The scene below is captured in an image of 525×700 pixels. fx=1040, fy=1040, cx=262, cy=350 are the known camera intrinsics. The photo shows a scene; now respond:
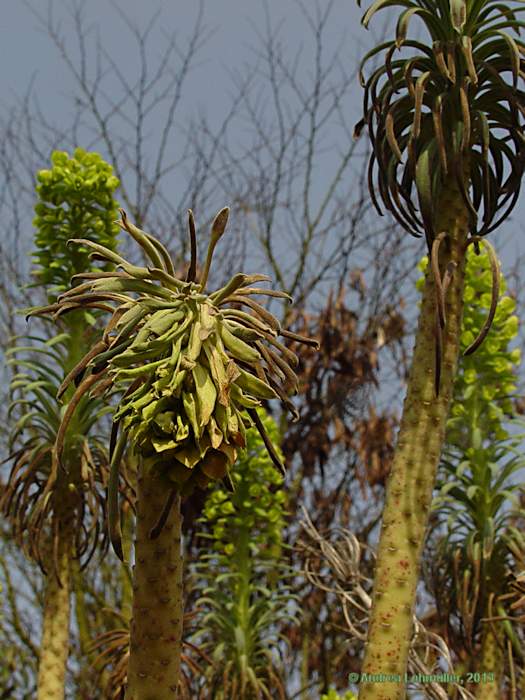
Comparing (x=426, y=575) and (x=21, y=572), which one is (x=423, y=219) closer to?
(x=426, y=575)

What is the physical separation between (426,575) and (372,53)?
4178 mm

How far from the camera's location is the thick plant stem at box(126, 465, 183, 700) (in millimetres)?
2252

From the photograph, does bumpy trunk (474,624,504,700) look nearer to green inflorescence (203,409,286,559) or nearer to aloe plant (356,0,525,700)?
green inflorescence (203,409,286,559)

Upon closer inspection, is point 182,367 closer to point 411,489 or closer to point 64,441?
point 411,489

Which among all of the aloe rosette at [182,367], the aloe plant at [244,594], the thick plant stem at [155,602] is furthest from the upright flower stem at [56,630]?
the thick plant stem at [155,602]


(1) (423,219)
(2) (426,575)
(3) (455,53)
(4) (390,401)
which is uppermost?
(4) (390,401)

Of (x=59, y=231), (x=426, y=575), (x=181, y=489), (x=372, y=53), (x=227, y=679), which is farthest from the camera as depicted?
(x=227, y=679)

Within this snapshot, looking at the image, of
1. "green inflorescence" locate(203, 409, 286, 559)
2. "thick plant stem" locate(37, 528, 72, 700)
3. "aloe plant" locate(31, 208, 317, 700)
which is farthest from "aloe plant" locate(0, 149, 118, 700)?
"aloe plant" locate(31, 208, 317, 700)

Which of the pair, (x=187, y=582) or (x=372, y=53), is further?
(x=187, y=582)

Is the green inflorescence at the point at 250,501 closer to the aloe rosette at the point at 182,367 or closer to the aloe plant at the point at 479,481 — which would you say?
the aloe plant at the point at 479,481

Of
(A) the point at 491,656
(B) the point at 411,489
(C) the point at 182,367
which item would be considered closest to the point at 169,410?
(C) the point at 182,367

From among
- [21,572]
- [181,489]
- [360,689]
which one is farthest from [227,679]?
[21,572]

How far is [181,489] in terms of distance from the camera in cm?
223

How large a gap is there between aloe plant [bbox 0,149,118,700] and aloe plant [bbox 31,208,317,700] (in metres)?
2.99
